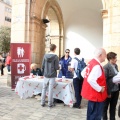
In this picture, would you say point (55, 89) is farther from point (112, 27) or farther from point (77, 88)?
point (112, 27)

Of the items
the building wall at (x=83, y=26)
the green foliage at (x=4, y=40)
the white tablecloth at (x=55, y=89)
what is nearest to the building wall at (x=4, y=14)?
the green foliage at (x=4, y=40)

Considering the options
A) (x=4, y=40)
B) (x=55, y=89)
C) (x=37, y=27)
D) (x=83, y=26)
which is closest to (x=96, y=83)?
(x=55, y=89)

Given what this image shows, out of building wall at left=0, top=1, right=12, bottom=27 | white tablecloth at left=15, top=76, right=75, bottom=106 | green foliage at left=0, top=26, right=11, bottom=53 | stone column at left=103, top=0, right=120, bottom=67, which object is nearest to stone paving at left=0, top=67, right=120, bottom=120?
white tablecloth at left=15, top=76, right=75, bottom=106

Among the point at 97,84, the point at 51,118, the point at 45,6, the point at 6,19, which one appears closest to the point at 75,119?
the point at 51,118

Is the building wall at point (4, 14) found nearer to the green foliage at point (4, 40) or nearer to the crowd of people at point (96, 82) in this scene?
the green foliage at point (4, 40)

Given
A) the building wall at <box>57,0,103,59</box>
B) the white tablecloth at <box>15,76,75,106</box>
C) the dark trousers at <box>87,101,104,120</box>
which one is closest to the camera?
the dark trousers at <box>87,101,104,120</box>

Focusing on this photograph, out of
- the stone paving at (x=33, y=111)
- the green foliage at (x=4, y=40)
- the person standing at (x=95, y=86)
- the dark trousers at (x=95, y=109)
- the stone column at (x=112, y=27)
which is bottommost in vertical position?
the stone paving at (x=33, y=111)

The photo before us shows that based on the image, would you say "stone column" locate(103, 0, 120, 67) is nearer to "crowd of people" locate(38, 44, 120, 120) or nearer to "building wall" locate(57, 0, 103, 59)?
"crowd of people" locate(38, 44, 120, 120)

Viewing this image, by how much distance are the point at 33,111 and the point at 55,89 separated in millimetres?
1088

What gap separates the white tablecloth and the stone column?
2.26 m

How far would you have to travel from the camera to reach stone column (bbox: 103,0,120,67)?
7621mm

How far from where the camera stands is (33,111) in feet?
18.4

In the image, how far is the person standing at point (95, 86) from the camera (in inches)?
138

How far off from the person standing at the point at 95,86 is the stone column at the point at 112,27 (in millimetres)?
4224
